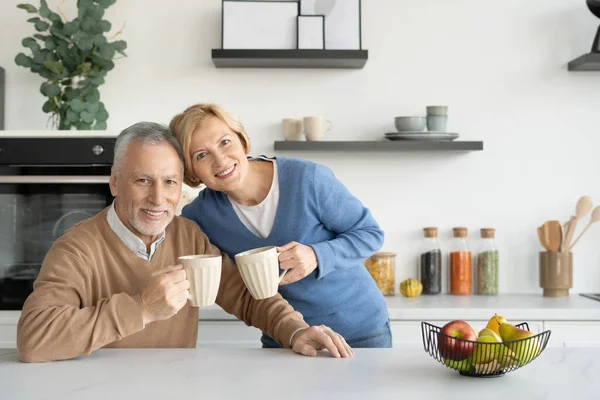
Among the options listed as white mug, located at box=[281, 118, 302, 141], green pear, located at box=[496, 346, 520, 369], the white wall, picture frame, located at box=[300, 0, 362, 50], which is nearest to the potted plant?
the white wall

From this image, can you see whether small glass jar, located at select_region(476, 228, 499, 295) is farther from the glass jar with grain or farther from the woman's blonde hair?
the woman's blonde hair

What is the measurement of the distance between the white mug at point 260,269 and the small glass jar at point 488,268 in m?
2.00

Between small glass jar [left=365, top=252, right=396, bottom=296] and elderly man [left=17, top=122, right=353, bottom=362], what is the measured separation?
150cm

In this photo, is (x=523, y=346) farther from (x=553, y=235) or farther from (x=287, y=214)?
(x=553, y=235)

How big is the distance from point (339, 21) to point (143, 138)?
1.84 m

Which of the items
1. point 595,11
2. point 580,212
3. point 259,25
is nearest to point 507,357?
point 580,212

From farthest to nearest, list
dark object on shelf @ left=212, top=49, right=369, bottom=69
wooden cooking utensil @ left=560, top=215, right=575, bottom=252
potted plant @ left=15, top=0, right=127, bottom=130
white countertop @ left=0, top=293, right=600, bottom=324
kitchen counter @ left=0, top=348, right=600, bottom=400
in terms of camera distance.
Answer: wooden cooking utensil @ left=560, top=215, right=575, bottom=252 → dark object on shelf @ left=212, top=49, right=369, bottom=69 → potted plant @ left=15, top=0, right=127, bottom=130 → white countertop @ left=0, top=293, right=600, bottom=324 → kitchen counter @ left=0, top=348, right=600, bottom=400

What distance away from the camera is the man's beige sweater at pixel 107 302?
1509mm

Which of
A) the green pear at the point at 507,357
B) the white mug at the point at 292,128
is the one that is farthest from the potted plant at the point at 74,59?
the green pear at the point at 507,357

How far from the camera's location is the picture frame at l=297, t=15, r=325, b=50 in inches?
129

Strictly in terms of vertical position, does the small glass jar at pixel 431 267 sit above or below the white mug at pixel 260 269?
below

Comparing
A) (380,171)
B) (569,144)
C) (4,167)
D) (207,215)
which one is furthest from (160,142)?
(569,144)

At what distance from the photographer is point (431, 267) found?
3.37 metres

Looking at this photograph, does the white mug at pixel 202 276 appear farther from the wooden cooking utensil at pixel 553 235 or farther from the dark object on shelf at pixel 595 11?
the dark object on shelf at pixel 595 11
